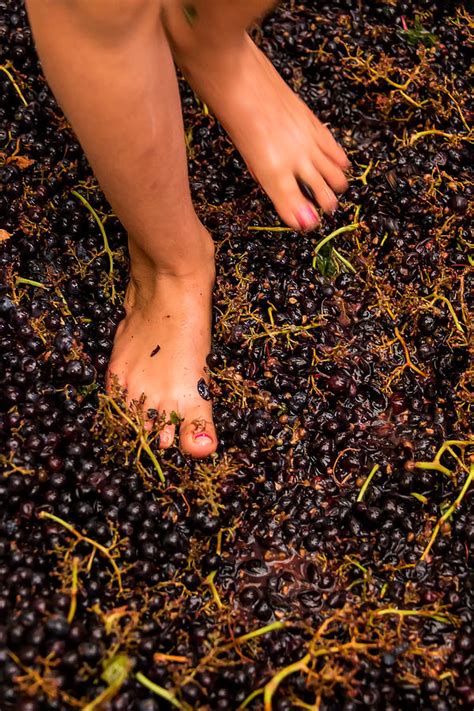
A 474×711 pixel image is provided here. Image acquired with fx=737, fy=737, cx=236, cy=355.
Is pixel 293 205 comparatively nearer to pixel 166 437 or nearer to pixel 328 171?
pixel 328 171

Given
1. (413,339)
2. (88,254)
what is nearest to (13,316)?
(88,254)

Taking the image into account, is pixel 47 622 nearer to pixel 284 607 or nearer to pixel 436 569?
pixel 284 607

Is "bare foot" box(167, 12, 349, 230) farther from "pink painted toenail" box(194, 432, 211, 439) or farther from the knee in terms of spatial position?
"pink painted toenail" box(194, 432, 211, 439)

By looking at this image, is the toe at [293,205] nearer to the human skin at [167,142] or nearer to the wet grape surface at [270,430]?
the human skin at [167,142]

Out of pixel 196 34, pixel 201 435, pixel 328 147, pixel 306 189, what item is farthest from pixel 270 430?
pixel 196 34

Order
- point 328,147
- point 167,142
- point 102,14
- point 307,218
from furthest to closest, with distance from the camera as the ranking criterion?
point 328,147
point 307,218
point 167,142
point 102,14

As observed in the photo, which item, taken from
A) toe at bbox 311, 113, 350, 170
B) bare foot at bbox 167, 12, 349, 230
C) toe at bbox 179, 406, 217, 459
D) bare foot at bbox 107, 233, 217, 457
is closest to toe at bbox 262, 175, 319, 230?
bare foot at bbox 167, 12, 349, 230
